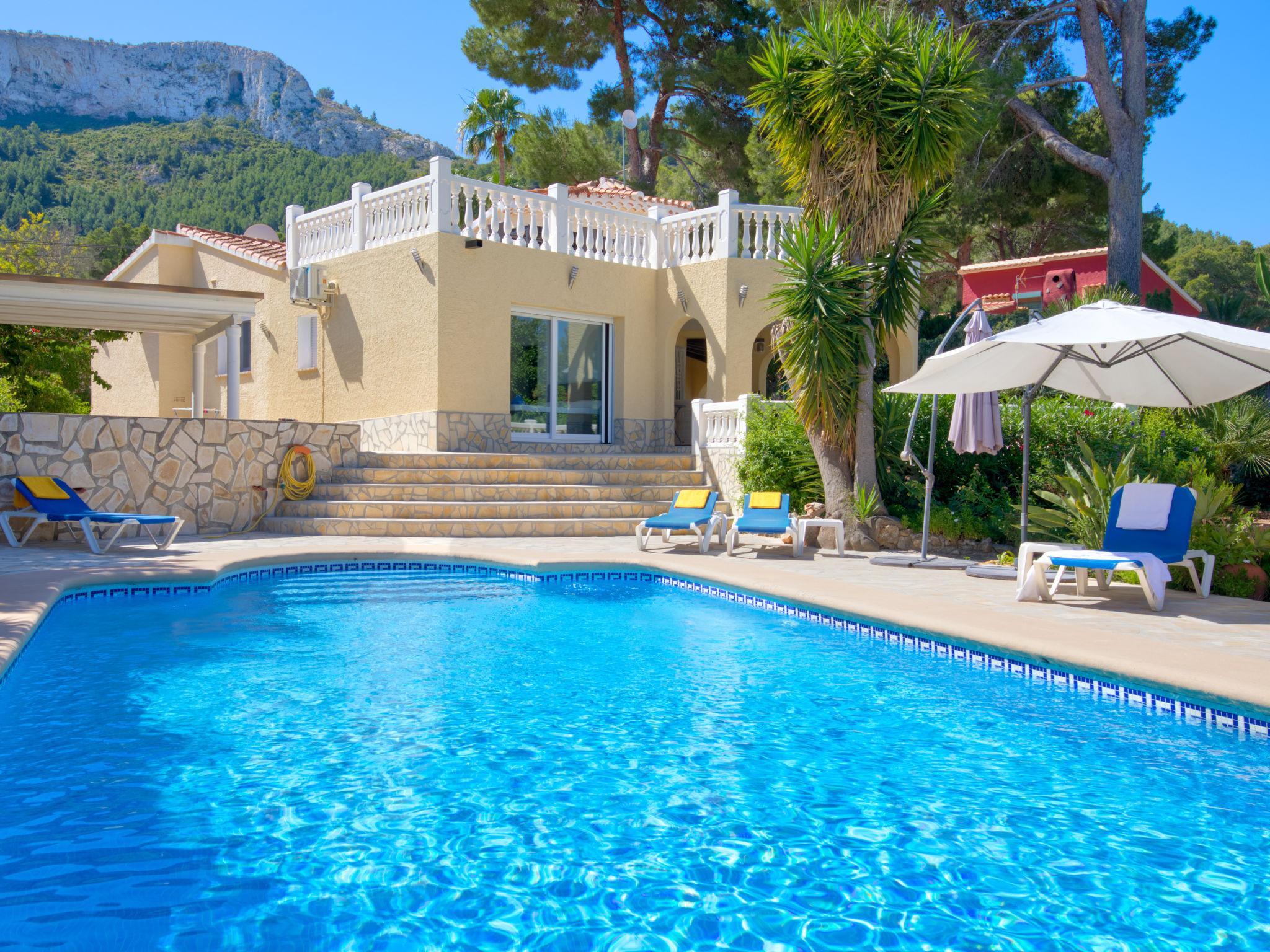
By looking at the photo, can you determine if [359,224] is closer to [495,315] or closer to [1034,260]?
[495,315]

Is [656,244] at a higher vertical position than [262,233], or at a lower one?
lower

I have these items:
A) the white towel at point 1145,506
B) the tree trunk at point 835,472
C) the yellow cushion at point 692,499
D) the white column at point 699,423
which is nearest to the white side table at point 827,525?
the tree trunk at point 835,472

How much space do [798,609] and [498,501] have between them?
21.8 feet

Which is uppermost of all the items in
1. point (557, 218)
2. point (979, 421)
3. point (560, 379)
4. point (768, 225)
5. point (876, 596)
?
point (768, 225)

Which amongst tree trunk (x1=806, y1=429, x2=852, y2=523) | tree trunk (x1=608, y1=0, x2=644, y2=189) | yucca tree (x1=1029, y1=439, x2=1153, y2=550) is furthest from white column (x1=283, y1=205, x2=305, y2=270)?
yucca tree (x1=1029, y1=439, x2=1153, y2=550)

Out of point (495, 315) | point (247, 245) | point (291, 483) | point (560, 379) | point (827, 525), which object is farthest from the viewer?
point (247, 245)

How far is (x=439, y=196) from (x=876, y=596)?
10902mm

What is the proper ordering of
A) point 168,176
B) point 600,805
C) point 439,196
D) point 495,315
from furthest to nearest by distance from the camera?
point 168,176 → point 495,315 → point 439,196 → point 600,805

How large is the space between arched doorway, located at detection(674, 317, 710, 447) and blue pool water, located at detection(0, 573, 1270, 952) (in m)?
13.5

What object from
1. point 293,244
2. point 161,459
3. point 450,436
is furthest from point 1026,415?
point 293,244

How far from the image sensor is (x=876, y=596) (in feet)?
29.0

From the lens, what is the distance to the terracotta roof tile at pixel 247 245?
19875mm

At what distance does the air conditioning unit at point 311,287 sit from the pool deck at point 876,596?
19.0ft

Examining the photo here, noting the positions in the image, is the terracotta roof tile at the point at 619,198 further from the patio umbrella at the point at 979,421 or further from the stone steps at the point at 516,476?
the patio umbrella at the point at 979,421
